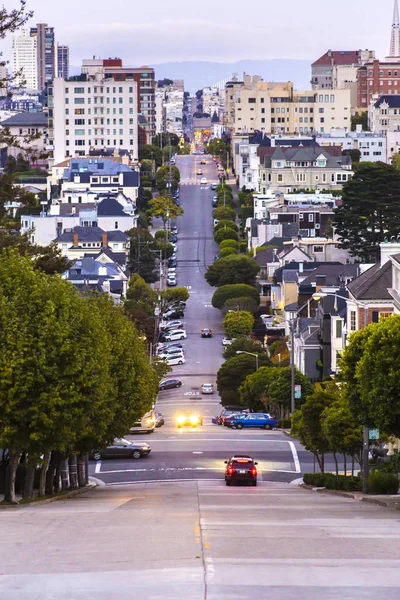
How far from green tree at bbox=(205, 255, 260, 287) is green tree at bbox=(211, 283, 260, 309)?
22.6 ft

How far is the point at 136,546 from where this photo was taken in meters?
27.1

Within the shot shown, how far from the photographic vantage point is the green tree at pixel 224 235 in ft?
614

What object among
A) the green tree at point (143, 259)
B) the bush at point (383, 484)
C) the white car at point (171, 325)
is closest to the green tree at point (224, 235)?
the green tree at point (143, 259)

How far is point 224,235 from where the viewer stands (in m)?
187

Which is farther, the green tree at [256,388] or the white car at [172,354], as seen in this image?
the white car at [172,354]

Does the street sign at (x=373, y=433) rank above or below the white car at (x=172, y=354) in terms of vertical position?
below

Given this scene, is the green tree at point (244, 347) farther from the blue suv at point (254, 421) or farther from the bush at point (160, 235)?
the bush at point (160, 235)

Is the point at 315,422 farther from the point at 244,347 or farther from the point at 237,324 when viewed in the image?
the point at 237,324

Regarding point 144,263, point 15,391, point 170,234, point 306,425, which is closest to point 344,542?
point 15,391

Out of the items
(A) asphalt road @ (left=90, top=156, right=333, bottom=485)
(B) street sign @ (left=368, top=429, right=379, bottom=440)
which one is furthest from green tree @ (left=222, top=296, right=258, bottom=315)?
(B) street sign @ (left=368, top=429, right=379, bottom=440)

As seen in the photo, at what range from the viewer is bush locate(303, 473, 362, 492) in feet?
161

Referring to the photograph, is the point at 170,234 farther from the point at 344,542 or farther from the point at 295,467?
the point at 344,542

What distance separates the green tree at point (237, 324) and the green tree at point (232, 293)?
932 centimetres

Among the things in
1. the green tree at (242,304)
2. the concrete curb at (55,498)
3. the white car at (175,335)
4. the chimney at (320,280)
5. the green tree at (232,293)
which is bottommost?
the concrete curb at (55,498)
